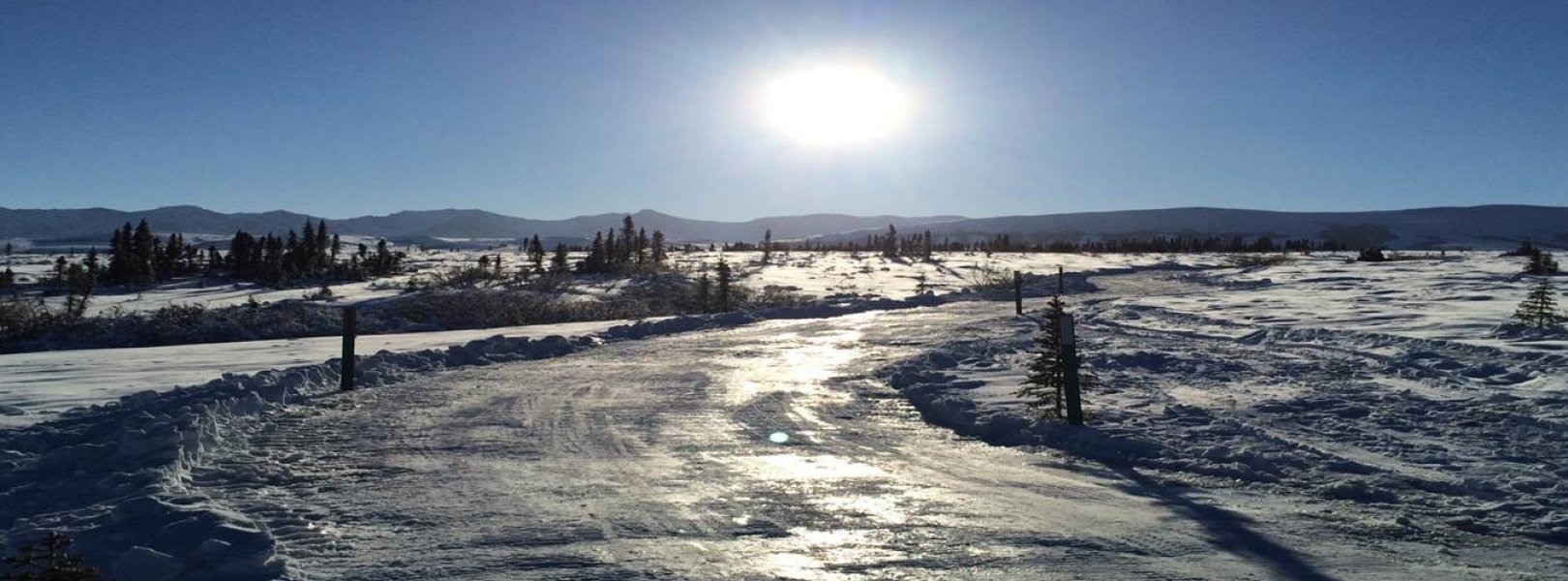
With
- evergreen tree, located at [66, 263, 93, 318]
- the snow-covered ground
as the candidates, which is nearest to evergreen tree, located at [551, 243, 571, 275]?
evergreen tree, located at [66, 263, 93, 318]

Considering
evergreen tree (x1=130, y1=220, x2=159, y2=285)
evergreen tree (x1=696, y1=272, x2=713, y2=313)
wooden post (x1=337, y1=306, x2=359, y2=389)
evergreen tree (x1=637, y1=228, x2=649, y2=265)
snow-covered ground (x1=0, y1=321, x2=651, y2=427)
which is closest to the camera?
snow-covered ground (x1=0, y1=321, x2=651, y2=427)

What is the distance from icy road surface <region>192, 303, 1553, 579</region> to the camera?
4684 millimetres

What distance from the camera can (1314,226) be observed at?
525 feet

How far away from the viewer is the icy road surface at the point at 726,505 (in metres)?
4.68

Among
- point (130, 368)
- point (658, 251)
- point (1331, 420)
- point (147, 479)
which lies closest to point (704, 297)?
point (130, 368)

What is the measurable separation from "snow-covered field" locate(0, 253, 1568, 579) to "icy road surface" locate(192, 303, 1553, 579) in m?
0.03

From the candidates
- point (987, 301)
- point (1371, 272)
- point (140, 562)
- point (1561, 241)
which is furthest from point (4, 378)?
point (1561, 241)

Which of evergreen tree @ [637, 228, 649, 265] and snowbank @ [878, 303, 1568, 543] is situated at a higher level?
evergreen tree @ [637, 228, 649, 265]

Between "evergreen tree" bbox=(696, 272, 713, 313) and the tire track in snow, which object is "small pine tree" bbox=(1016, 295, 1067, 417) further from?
"evergreen tree" bbox=(696, 272, 713, 313)

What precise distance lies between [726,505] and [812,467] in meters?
1.33

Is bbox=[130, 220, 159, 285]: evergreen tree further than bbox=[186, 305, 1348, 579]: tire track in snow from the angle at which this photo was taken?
Yes

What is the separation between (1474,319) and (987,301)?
58.2 feet

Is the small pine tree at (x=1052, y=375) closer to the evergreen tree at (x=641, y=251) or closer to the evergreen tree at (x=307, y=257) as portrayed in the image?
the evergreen tree at (x=641, y=251)

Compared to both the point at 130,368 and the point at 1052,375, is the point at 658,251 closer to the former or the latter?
the point at 130,368
